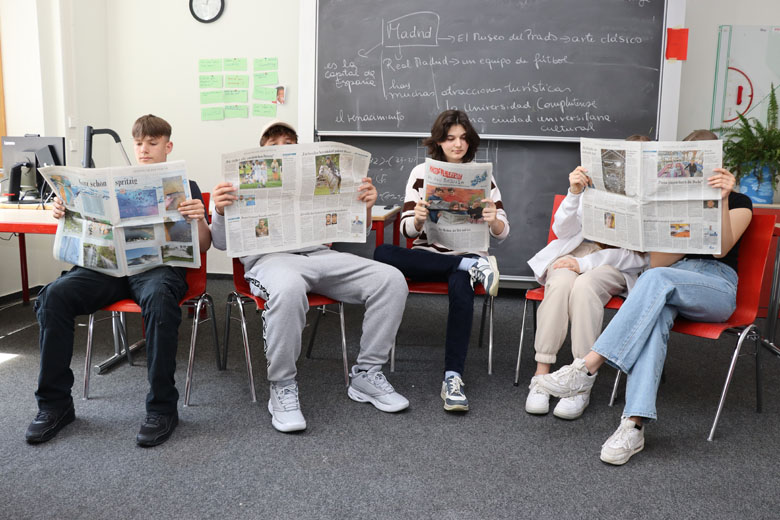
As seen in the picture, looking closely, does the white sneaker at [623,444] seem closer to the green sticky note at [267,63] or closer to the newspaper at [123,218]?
the newspaper at [123,218]

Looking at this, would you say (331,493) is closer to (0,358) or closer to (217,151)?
(0,358)

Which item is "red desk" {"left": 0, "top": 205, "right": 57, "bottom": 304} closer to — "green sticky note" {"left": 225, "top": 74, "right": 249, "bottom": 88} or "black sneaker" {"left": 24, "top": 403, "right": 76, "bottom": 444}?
"black sneaker" {"left": 24, "top": 403, "right": 76, "bottom": 444}

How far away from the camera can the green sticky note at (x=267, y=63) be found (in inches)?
169

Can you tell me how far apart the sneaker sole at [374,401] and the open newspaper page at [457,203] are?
2.19 ft

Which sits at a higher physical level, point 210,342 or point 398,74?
point 398,74

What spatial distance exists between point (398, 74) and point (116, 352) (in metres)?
2.33

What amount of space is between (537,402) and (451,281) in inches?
21.3

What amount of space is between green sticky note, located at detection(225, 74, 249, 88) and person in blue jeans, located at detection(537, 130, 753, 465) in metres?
3.12

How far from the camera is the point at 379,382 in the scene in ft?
7.51

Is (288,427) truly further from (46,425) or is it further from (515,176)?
(515,176)

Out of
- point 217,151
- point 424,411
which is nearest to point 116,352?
point 424,411

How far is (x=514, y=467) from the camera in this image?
73.1 inches

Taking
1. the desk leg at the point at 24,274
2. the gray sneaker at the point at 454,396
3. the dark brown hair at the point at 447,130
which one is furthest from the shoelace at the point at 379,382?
the desk leg at the point at 24,274

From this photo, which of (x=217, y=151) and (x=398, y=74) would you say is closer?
(x=398, y=74)
